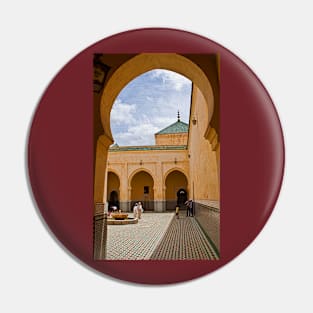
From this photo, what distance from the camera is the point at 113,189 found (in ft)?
10.7

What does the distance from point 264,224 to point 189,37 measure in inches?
41.9

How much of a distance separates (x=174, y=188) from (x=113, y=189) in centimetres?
455

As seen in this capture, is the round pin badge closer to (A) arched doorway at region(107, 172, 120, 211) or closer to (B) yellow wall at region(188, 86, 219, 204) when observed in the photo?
(B) yellow wall at region(188, 86, 219, 204)

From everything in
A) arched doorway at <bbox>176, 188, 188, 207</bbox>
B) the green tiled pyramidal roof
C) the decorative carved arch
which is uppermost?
the decorative carved arch

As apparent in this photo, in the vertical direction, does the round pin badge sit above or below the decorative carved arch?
below

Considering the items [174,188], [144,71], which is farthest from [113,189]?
[174,188]

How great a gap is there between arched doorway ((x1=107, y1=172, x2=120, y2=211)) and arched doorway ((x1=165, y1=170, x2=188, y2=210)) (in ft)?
9.77

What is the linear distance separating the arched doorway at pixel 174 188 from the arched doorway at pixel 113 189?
9.77 ft

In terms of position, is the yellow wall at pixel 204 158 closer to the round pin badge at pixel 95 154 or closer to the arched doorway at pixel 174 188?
the round pin badge at pixel 95 154

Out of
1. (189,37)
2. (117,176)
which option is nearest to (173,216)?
(117,176)

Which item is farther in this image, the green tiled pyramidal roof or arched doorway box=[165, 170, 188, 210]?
arched doorway box=[165, 170, 188, 210]

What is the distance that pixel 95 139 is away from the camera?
2.04m

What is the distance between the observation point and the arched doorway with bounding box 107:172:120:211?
9.32 ft

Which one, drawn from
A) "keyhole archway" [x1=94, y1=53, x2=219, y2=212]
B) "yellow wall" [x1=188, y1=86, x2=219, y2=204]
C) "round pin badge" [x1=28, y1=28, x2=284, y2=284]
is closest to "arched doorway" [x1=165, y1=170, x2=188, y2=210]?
"yellow wall" [x1=188, y1=86, x2=219, y2=204]
